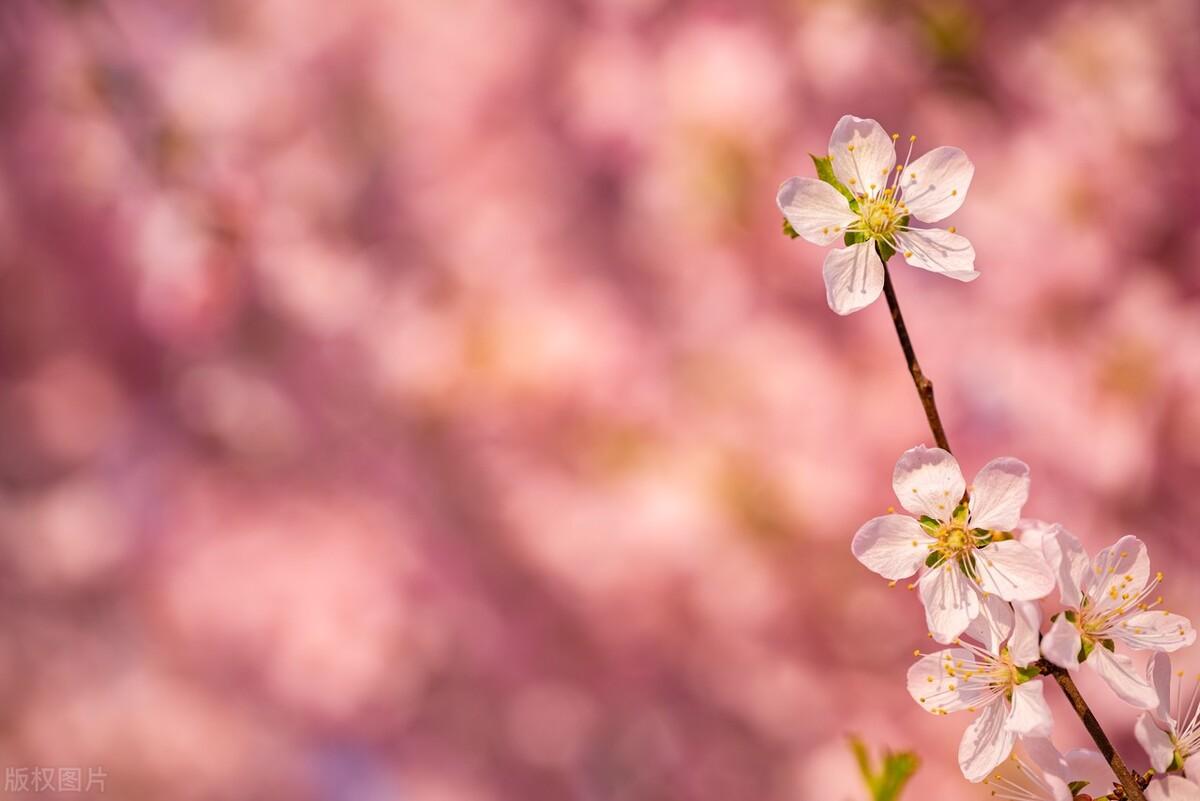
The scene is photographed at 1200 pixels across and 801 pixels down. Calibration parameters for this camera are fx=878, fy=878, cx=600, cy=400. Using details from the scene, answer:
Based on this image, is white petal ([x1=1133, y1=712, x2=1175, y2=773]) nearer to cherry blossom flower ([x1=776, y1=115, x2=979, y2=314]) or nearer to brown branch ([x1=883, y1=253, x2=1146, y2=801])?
brown branch ([x1=883, y1=253, x2=1146, y2=801])

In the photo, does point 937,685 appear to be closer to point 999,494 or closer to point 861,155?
point 999,494

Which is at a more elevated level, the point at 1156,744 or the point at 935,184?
the point at 935,184

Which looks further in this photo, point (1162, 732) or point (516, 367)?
point (516, 367)

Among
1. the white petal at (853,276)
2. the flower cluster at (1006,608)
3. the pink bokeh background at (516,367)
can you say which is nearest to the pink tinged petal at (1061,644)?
the flower cluster at (1006,608)

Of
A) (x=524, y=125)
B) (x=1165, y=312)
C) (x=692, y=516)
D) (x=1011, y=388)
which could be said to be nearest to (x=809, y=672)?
(x=692, y=516)

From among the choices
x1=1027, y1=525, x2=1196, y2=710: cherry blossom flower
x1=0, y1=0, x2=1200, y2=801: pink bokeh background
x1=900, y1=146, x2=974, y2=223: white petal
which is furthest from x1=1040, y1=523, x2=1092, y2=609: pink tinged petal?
x1=0, y1=0, x2=1200, y2=801: pink bokeh background

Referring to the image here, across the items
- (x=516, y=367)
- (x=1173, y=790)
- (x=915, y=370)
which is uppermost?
(x=516, y=367)

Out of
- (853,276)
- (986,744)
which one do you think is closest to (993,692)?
(986,744)
